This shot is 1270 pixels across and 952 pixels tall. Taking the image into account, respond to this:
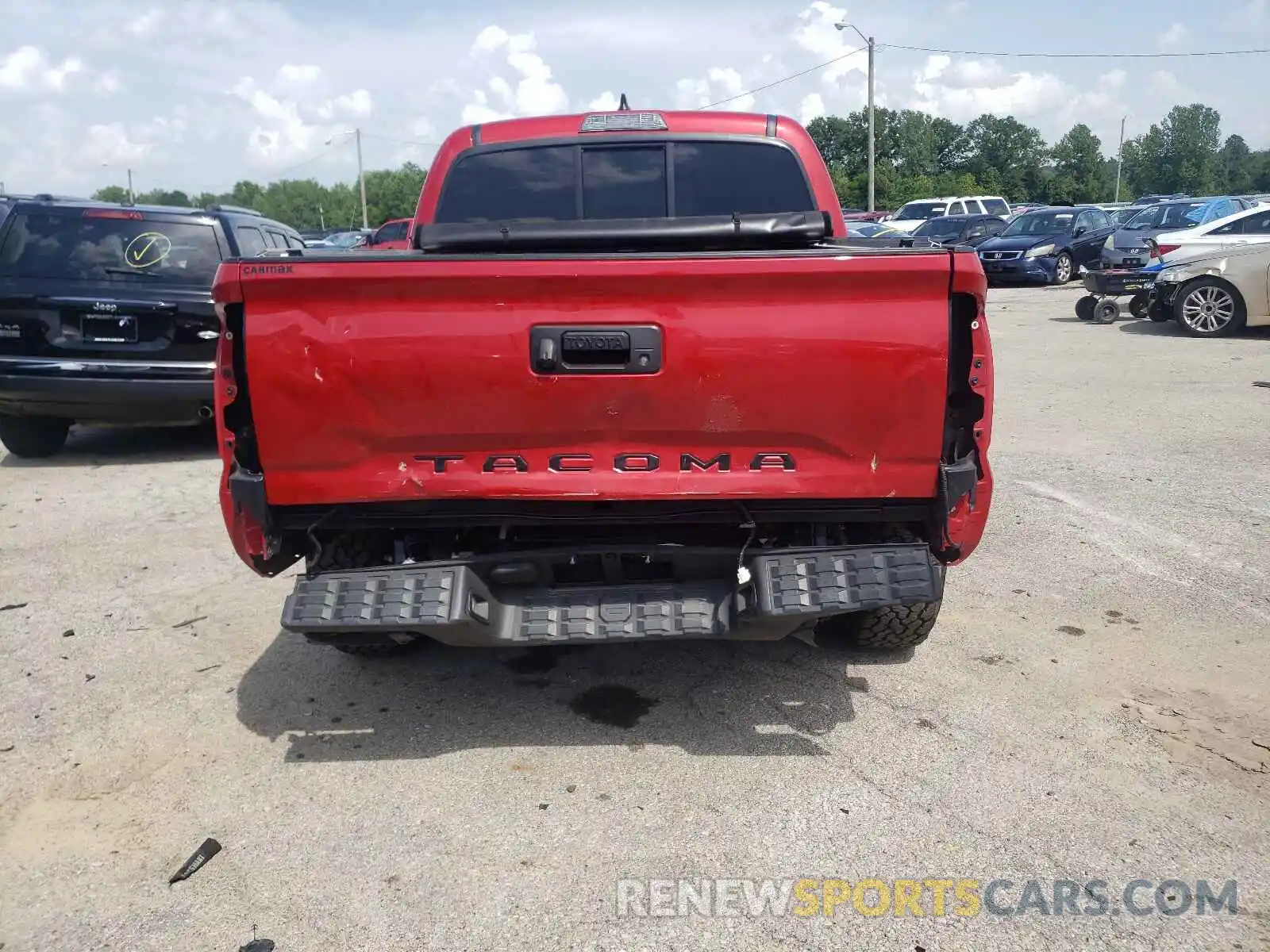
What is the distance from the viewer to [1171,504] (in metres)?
6.27

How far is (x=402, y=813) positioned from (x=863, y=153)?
9304cm

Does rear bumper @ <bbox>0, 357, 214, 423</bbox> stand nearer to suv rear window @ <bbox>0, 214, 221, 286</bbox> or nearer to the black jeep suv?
the black jeep suv

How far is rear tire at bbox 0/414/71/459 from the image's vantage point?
8266 millimetres

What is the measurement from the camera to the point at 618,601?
3.38 meters

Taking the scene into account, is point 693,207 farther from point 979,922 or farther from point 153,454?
point 153,454

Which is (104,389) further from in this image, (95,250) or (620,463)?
(620,463)

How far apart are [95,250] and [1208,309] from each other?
12.9m

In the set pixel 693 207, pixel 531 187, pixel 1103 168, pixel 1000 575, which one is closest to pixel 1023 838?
pixel 1000 575

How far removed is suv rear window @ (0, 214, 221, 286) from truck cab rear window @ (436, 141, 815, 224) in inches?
151

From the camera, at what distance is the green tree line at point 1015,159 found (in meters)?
89.6

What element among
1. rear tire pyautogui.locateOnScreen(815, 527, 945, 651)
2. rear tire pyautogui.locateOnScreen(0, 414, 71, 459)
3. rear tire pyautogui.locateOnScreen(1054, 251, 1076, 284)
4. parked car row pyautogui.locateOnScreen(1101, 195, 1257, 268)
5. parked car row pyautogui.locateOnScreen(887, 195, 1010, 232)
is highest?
parked car row pyautogui.locateOnScreen(887, 195, 1010, 232)

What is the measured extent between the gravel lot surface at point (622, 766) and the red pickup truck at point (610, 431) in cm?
55

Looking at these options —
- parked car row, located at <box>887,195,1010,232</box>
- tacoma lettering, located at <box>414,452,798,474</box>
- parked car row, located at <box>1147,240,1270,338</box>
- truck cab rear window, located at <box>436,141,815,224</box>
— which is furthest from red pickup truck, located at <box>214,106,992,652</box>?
parked car row, located at <box>887,195,1010,232</box>

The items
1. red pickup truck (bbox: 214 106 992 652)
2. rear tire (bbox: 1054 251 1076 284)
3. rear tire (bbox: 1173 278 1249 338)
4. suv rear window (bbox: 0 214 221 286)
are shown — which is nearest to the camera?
red pickup truck (bbox: 214 106 992 652)
